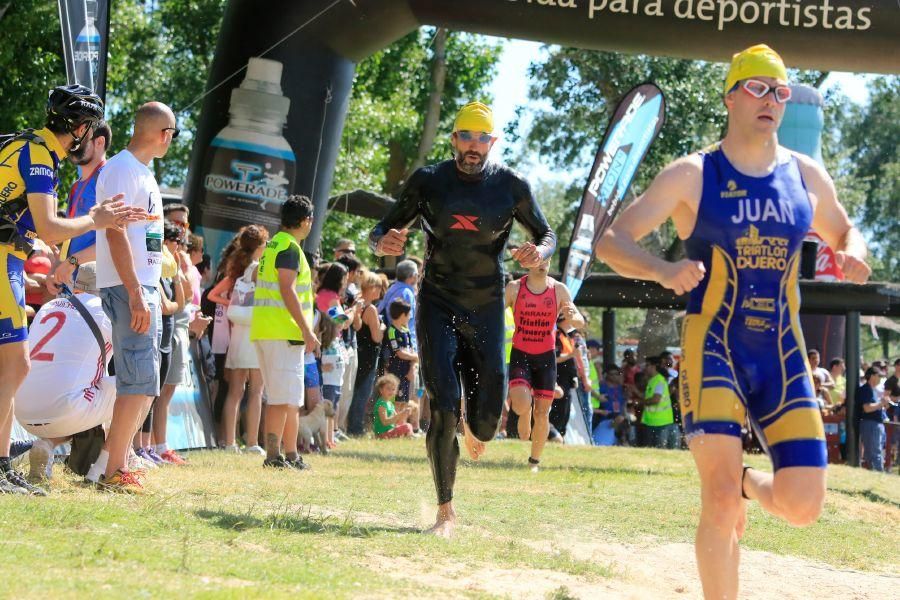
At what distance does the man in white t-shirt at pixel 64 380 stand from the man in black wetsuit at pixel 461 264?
1986mm

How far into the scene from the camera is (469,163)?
691cm

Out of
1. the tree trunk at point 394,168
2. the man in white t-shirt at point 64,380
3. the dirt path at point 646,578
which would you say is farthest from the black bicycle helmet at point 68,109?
the tree trunk at point 394,168

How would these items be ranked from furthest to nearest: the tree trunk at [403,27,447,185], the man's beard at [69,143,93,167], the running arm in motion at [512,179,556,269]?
the tree trunk at [403,27,447,185]
the man's beard at [69,143,93,167]
the running arm in motion at [512,179,556,269]

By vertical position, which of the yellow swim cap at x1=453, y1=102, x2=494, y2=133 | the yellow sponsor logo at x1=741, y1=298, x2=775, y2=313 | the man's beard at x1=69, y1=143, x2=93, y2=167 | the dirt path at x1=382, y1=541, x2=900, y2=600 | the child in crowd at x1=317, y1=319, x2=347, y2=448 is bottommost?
the dirt path at x1=382, y1=541, x2=900, y2=600

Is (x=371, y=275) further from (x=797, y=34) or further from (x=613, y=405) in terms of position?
(x=613, y=405)

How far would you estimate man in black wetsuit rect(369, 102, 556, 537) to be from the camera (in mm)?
6848

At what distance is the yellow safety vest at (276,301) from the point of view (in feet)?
32.0

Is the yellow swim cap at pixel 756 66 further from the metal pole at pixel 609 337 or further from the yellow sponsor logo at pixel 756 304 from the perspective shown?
the metal pole at pixel 609 337

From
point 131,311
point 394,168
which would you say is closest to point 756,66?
point 131,311

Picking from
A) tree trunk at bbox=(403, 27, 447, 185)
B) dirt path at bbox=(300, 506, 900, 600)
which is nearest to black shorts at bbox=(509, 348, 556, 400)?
dirt path at bbox=(300, 506, 900, 600)

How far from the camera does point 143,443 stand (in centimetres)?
931

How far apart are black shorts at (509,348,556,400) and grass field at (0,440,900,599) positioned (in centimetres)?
119

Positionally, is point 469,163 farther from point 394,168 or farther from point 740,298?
point 394,168

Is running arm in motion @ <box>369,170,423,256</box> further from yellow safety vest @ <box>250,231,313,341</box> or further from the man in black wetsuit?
yellow safety vest @ <box>250,231,313,341</box>
